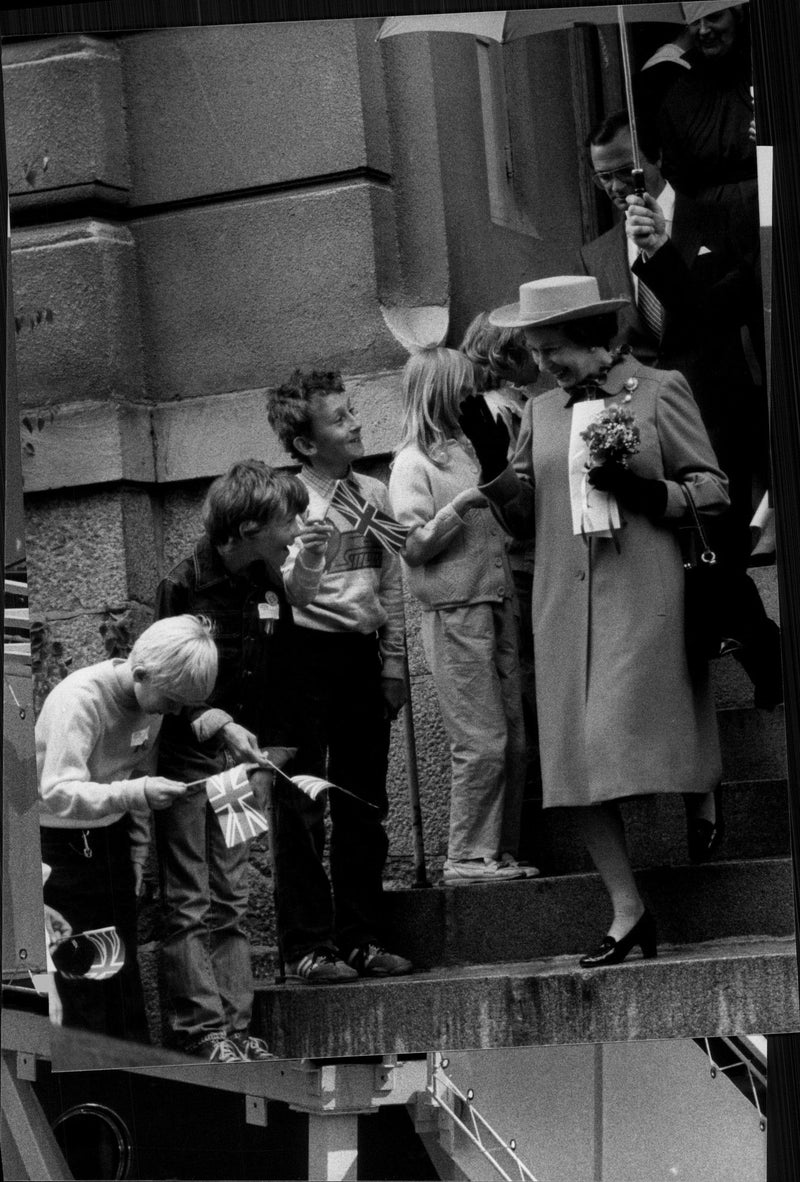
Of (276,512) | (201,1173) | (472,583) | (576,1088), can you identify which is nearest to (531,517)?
(472,583)

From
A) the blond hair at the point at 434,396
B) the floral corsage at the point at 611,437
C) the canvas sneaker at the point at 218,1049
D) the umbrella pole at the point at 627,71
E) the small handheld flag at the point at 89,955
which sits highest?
the umbrella pole at the point at 627,71

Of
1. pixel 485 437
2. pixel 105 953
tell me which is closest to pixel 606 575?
pixel 485 437

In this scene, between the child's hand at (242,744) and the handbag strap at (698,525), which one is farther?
the child's hand at (242,744)

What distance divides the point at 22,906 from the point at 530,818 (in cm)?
122

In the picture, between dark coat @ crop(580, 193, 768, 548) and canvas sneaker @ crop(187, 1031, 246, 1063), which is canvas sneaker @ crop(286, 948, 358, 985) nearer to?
canvas sneaker @ crop(187, 1031, 246, 1063)

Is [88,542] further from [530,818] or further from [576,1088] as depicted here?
[576,1088]

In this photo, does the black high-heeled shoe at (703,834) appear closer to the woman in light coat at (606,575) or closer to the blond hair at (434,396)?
the woman in light coat at (606,575)

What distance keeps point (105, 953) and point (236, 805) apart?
1.51ft

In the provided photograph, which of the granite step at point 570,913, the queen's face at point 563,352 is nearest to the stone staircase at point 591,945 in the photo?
the granite step at point 570,913

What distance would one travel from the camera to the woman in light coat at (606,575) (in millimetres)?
5121

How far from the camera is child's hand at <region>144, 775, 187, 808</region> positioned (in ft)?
17.4

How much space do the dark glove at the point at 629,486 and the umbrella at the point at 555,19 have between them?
83 cm

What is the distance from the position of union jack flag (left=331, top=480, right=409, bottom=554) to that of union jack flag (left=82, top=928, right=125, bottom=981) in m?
1.10

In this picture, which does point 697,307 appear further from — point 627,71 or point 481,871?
point 481,871
